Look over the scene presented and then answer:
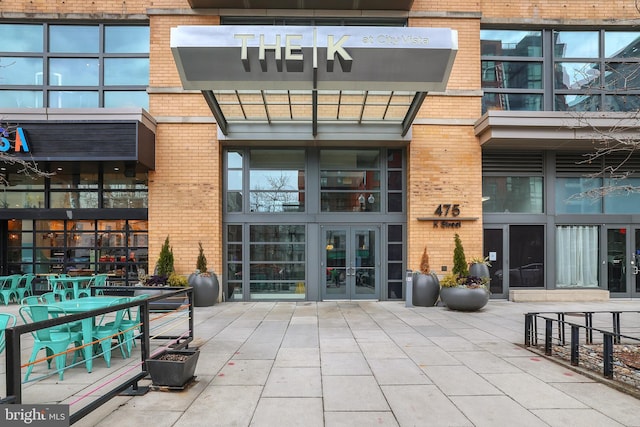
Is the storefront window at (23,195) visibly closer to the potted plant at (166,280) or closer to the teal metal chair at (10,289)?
the teal metal chair at (10,289)

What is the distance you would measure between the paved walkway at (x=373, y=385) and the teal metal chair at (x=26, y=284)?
7.07 metres

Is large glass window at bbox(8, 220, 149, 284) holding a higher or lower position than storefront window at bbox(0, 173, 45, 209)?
lower

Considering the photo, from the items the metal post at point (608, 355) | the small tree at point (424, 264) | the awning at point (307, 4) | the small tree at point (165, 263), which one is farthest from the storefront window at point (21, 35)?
the metal post at point (608, 355)

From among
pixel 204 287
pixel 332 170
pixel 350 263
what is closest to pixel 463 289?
pixel 350 263

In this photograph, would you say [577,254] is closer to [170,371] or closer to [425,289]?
[425,289]

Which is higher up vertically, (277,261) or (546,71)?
(546,71)

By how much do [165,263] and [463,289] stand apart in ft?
28.0

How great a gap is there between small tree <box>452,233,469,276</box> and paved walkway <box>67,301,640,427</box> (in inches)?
94.7

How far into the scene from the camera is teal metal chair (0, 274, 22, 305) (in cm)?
1080

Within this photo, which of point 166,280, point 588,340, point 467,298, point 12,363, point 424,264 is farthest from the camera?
point 424,264

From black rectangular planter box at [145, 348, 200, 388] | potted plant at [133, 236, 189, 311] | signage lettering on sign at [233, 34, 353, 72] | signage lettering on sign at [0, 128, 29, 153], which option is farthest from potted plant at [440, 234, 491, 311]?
signage lettering on sign at [0, 128, 29, 153]

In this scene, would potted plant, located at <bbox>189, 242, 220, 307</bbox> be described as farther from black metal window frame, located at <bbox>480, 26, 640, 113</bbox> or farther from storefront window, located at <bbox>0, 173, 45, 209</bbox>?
black metal window frame, located at <bbox>480, 26, 640, 113</bbox>

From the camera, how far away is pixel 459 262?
10828 millimetres

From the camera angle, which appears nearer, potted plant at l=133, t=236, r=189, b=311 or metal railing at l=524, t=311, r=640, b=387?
metal railing at l=524, t=311, r=640, b=387
